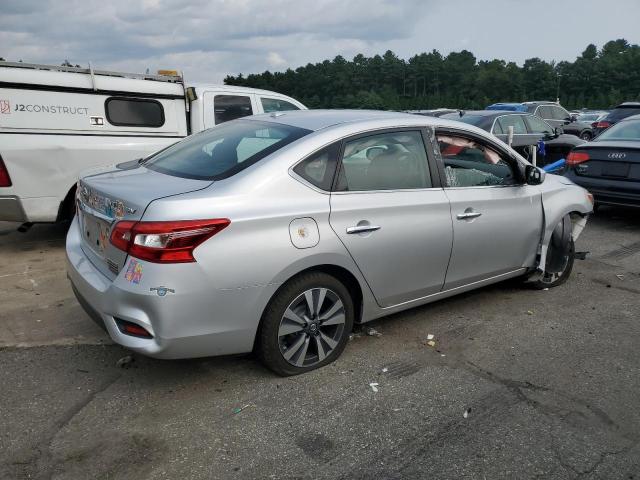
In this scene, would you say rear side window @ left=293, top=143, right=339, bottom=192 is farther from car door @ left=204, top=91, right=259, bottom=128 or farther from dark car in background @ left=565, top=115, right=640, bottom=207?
dark car in background @ left=565, top=115, right=640, bottom=207

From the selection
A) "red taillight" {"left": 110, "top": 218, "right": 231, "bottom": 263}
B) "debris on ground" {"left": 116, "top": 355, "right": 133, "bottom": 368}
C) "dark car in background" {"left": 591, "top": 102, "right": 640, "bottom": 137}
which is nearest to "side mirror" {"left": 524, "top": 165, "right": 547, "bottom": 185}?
"red taillight" {"left": 110, "top": 218, "right": 231, "bottom": 263}

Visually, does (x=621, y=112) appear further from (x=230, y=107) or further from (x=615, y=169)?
(x=230, y=107)

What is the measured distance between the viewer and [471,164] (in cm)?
455

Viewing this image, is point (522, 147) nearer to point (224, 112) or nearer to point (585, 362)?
point (224, 112)

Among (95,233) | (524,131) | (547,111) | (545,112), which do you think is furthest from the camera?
(547,111)

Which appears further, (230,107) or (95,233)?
(230,107)

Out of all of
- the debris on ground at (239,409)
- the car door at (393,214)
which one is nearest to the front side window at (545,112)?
the car door at (393,214)

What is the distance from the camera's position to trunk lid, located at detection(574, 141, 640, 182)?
737 cm

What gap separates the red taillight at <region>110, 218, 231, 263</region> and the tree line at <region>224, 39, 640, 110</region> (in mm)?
51766

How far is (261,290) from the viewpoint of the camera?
10.4 ft

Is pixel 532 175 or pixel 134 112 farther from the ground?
pixel 134 112

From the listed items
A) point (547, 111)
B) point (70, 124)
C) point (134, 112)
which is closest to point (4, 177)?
point (70, 124)

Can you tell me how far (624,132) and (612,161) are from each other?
700 millimetres

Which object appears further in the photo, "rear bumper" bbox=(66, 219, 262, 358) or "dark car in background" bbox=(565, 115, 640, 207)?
"dark car in background" bbox=(565, 115, 640, 207)
